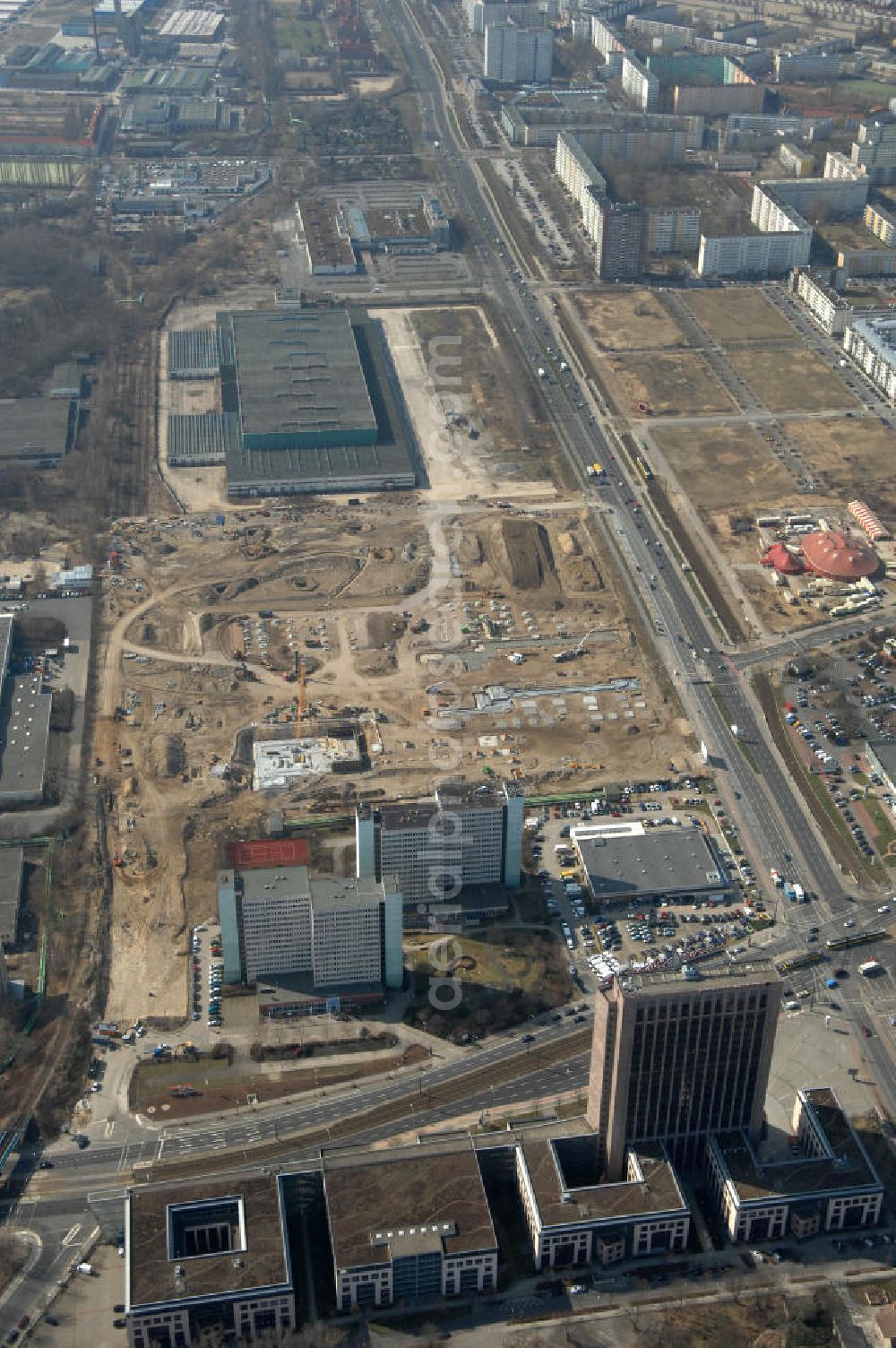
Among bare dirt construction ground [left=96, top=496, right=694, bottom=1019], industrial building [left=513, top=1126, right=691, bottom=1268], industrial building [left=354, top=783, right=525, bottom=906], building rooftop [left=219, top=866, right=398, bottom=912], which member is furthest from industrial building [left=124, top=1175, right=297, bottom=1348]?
industrial building [left=354, top=783, right=525, bottom=906]

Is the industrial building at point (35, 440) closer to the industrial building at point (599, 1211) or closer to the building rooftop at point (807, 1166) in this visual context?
the industrial building at point (599, 1211)

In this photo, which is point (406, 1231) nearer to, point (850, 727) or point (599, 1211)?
point (599, 1211)

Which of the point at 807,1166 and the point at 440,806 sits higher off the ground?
the point at 440,806

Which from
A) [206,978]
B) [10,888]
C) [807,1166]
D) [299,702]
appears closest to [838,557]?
[299,702]

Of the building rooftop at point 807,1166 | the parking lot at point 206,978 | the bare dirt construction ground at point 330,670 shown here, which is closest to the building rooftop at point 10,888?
the bare dirt construction ground at point 330,670

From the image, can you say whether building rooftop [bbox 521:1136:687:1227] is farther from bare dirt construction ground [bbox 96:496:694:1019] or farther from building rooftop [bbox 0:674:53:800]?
building rooftop [bbox 0:674:53:800]

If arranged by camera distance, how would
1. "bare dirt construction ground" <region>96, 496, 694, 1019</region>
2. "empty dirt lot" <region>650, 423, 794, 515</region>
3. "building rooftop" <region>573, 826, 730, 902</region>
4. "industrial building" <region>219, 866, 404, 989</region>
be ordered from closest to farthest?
"industrial building" <region>219, 866, 404, 989</region> → "building rooftop" <region>573, 826, 730, 902</region> → "bare dirt construction ground" <region>96, 496, 694, 1019</region> → "empty dirt lot" <region>650, 423, 794, 515</region>

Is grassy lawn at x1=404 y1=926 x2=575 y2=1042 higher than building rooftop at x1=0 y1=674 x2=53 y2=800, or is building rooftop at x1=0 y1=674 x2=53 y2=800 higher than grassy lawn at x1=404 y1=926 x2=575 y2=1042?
building rooftop at x1=0 y1=674 x2=53 y2=800
